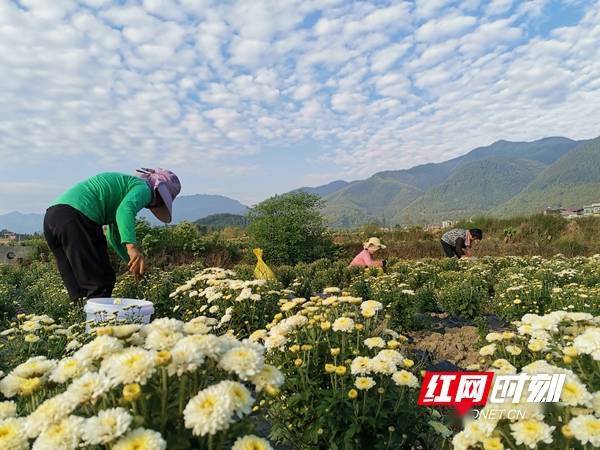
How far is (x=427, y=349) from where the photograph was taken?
13.9ft

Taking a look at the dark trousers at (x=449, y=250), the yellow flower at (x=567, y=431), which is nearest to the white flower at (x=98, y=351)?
the yellow flower at (x=567, y=431)

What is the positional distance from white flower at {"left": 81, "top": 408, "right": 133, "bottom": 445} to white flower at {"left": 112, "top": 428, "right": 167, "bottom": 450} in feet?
0.07

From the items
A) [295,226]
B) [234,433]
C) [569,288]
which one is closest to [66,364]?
[234,433]

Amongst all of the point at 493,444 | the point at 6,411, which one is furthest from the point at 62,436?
the point at 493,444

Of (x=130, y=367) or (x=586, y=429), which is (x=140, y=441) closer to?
(x=130, y=367)

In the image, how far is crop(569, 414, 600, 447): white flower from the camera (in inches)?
49.1

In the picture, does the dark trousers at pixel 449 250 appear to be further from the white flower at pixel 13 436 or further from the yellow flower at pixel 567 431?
the white flower at pixel 13 436

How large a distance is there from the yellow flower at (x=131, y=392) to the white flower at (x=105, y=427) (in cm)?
5

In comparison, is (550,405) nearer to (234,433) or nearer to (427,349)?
(234,433)

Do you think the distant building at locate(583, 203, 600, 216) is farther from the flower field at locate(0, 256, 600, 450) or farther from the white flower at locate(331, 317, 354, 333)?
the white flower at locate(331, 317, 354, 333)

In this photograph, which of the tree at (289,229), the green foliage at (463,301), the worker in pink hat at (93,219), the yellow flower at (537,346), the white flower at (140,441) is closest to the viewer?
the white flower at (140,441)

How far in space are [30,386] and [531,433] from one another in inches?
67.2

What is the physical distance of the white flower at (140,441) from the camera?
1040 millimetres

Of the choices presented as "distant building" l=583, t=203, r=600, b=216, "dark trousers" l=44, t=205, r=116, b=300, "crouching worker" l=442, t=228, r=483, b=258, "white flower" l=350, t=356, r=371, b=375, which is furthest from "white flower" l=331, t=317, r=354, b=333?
"distant building" l=583, t=203, r=600, b=216
